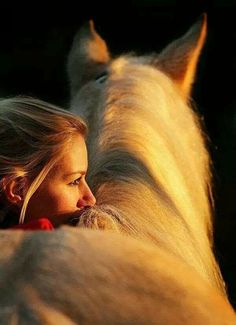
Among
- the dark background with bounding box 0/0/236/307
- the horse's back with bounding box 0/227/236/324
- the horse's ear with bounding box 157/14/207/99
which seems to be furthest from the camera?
the dark background with bounding box 0/0/236/307

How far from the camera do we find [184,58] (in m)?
2.25

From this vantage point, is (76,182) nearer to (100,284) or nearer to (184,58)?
(100,284)

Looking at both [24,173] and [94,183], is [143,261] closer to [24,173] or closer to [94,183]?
[24,173]

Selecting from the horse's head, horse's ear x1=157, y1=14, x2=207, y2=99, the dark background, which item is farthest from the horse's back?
the dark background

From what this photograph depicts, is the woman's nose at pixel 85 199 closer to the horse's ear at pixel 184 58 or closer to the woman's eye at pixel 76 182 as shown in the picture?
the woman's eye at pixel 76 182

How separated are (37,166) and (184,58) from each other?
106 centimetres

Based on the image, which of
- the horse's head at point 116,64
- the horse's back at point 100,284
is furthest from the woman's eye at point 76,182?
the horse's head at point 116,64

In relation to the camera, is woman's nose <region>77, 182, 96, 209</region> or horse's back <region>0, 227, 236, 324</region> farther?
woman's nose <region>77, 182, 96, 209</region>

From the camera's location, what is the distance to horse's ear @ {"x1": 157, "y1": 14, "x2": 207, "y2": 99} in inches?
86.7

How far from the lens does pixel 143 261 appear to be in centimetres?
77

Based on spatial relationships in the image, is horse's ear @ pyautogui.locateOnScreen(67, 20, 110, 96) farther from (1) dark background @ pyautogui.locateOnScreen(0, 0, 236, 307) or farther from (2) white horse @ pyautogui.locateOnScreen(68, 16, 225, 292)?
(1) dark background @ pyautogui.locateOnScreen(0, 0, 236, 307)

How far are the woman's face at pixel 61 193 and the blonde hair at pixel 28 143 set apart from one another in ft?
0.04

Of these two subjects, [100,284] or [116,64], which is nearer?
Answer: [100,284]

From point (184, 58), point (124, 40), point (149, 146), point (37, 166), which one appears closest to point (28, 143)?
point (37, 166)
